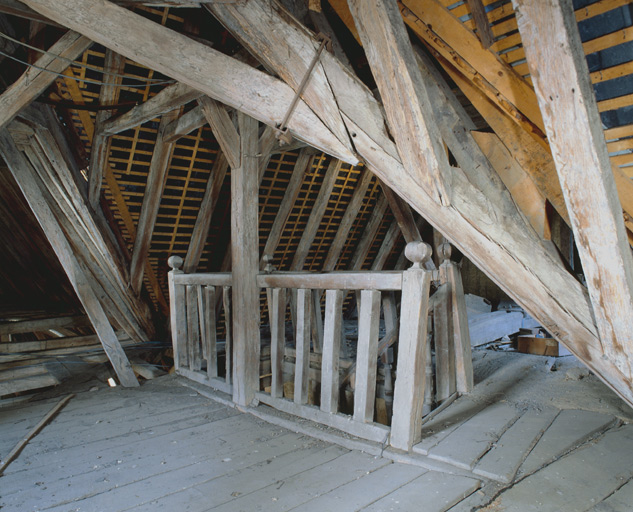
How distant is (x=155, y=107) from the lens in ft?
10.6

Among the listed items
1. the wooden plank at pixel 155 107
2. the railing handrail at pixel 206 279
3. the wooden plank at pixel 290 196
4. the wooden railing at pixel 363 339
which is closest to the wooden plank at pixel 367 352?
the wooden railing at pixel 363 339

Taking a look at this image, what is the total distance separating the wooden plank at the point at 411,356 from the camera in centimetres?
196

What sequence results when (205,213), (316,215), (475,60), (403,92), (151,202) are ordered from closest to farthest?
1. (403,92)
2. (475,60)
3. (151,202)
4. (205,213)
5. (316,215)

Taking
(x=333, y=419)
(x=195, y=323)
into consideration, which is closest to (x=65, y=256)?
(x=195, y=323)

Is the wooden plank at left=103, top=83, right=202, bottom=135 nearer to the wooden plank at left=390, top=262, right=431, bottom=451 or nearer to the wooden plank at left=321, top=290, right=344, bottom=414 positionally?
the wooden plank at left=321, top=290, right=344, bottom=414

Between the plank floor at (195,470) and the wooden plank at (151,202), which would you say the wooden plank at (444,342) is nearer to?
the plank floor at (195,470)

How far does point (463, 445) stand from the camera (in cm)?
202

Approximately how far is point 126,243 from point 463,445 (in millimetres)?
3570

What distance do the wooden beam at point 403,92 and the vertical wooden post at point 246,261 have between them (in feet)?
3.66

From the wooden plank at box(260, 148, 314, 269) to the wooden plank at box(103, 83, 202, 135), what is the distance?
4.98 ft

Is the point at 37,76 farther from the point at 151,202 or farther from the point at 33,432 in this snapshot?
the point at 33,432

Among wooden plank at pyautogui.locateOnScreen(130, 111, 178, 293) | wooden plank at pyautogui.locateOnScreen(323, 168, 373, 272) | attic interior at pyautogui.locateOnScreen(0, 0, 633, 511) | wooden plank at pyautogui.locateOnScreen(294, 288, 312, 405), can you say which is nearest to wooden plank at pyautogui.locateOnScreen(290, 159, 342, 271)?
wooden plank at pyautogui.locateOnScreen(323, 168, 373, 272)

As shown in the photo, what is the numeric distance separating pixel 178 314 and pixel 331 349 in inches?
65.9

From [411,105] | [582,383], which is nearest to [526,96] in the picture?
[411,105]
